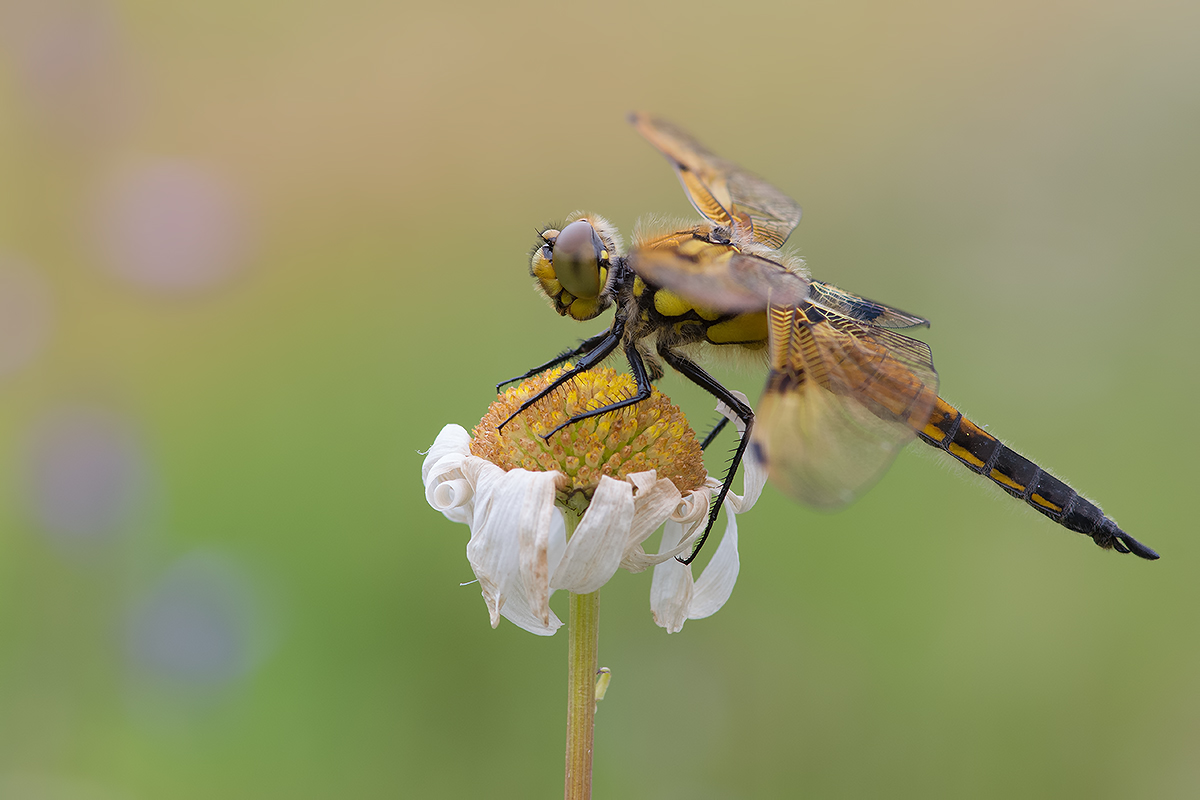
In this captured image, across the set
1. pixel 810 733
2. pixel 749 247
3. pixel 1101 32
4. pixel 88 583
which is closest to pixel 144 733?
pixel 88 583

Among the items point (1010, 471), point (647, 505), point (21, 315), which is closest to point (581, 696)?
point (647, 505)

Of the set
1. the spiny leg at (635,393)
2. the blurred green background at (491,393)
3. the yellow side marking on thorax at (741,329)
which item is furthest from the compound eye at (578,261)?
the blurred green background at (491,393)

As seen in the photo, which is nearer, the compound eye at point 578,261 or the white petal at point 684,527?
the white petal at point 684,527

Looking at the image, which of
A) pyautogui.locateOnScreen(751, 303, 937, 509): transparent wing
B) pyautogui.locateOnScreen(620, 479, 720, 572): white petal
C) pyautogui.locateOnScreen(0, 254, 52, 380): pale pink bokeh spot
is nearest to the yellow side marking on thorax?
pyautogui.locateOnScreen(751, 303, 937, 509): transparent wing

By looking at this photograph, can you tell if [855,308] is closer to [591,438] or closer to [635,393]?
[635,393]

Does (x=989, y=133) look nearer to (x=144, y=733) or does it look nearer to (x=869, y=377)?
(x=869, y=377)

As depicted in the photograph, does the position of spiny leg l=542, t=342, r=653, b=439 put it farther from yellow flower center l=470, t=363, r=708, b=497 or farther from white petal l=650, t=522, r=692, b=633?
white petal l=650, t=522, r=692, b=633

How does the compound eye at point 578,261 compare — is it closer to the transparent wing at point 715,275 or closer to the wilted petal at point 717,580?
the transparent wing at point 715,275
